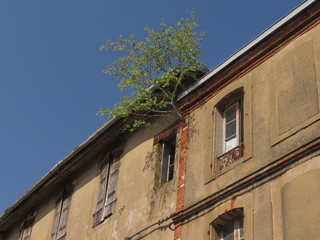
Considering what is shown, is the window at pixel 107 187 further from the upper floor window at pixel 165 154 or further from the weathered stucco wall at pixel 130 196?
the upper floor window at pixel 165 154

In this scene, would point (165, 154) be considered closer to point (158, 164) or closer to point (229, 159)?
point (158, 164)

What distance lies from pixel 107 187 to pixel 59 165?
110 inches

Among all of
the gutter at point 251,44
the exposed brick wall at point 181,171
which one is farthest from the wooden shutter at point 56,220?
the gutter at point 251,44

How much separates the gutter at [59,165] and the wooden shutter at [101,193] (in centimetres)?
86

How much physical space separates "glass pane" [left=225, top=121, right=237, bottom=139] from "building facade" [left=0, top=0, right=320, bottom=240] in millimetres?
27

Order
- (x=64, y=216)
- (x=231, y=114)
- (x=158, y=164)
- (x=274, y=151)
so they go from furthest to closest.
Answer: (x=64, y=216) → (x=158, y=164) → (x=231, y=114) → (x=274, y=151)

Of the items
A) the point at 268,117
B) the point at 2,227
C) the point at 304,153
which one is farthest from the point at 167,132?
the point at 2,227

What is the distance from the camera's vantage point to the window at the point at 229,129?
1298 centimetres

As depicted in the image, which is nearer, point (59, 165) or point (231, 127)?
point (231, 127)

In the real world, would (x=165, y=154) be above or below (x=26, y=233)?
below

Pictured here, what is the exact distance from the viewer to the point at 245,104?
43.2ft

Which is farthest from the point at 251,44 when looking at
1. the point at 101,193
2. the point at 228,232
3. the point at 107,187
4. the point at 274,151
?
the point at 101,193

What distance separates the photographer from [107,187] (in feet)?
55.9

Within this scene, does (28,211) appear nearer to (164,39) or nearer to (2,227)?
(2,227)
